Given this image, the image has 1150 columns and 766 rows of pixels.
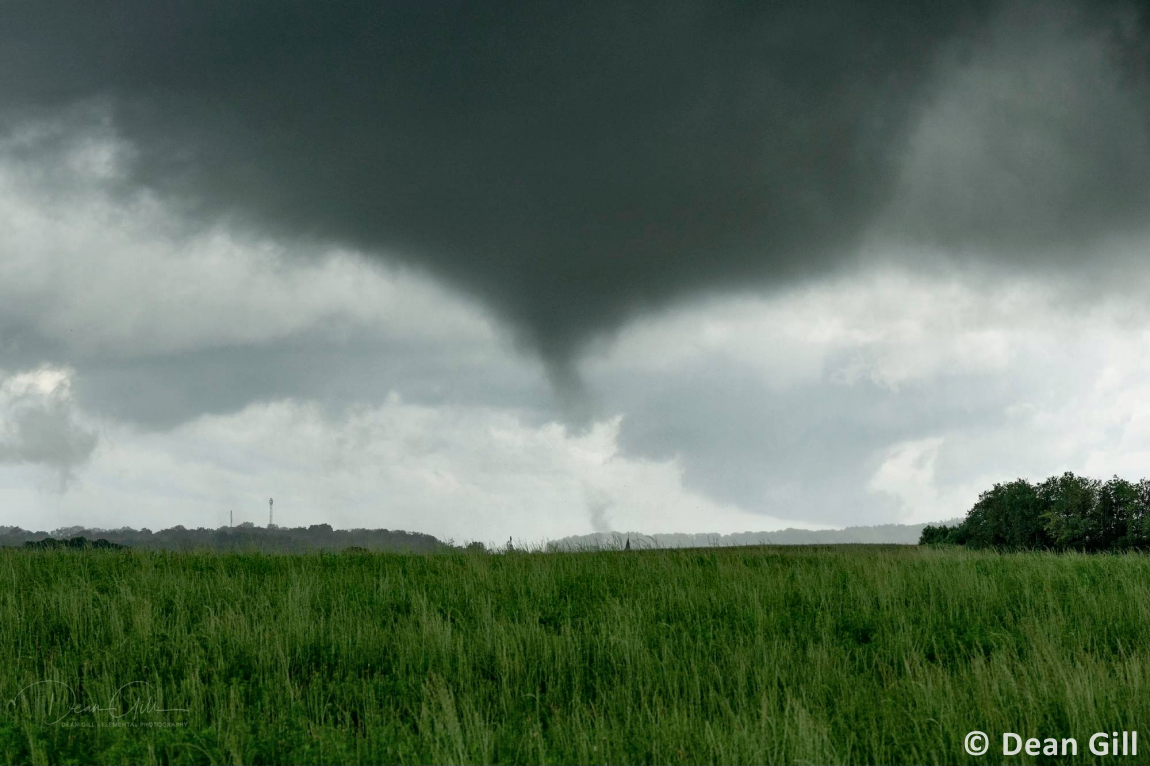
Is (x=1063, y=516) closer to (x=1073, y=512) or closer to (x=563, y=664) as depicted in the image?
(x=1073, y=512)

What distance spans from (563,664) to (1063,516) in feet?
117

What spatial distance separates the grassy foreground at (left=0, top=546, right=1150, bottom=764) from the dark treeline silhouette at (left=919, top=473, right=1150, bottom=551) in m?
23.2

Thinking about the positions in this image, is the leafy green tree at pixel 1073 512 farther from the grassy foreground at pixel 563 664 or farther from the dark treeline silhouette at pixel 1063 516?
the grassy foreground at pixel 563 664

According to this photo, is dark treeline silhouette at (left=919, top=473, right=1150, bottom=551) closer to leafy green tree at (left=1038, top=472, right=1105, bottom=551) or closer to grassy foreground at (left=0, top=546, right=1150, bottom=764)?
leafy green tree at (left=1038, top=472, right=1105, bottom=551)

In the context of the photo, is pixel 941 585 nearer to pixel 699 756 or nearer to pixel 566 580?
pixel 566 580

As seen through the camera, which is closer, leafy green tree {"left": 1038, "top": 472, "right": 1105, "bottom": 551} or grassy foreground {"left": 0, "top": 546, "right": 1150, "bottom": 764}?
grassy foreground {"left": 0, "top": 546, "right": 1150, "bottom": 764}

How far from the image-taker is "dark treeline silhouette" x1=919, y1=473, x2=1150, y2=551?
35625 millimetres

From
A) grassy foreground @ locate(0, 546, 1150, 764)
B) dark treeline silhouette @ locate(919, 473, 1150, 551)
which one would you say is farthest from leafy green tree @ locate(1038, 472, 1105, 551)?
grassy foreground @ locate(0, 546, 1150, 764)

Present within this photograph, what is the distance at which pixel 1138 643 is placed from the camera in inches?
422

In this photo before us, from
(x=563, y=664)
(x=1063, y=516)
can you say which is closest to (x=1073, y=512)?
(x=1063, y=516)

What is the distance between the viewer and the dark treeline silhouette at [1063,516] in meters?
35.6

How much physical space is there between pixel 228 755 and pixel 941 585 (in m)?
11.7

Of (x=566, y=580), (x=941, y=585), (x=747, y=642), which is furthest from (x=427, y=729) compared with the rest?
(x=941, y=585)

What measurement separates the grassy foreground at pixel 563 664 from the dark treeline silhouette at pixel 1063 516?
2317 cm
